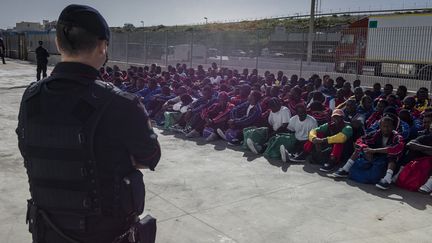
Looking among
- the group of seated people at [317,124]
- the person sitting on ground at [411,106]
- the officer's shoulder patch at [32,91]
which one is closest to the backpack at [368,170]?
the group of seated people at [317,124]

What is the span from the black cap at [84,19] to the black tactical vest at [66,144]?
225 millimetres

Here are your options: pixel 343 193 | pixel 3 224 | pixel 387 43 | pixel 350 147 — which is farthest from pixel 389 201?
pixel 387 43

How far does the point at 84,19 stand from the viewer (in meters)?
1.88

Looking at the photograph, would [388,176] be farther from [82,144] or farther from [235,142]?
[82,144]

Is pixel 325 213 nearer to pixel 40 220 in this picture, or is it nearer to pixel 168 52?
pixel 40 220

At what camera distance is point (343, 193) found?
5.56 metres

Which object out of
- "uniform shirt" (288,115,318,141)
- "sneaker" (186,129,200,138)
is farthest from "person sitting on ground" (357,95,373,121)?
"sneaker" (186,129,200,138)

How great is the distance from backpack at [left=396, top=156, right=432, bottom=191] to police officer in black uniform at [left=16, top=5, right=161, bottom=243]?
4815 mm

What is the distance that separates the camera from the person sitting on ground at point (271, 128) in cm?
767

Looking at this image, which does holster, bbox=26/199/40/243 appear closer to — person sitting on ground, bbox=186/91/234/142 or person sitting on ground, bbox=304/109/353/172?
person sitting on ground, bbox=304/109/353/172

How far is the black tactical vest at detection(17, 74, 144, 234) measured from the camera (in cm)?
182

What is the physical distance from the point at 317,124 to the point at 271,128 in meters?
0.98

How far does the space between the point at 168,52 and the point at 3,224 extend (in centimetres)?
1610

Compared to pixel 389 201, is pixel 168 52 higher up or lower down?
higher up
